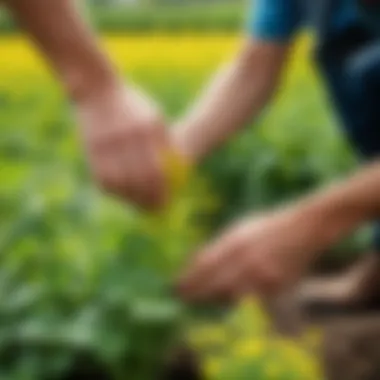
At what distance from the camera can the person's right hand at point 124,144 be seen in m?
0.91

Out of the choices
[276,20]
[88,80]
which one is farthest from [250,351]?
[276,20]

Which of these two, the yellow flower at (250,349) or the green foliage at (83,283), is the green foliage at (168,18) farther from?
the yellow flower at (250,349)

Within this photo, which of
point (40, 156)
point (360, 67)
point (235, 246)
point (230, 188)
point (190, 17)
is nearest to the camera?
point (235, 246)

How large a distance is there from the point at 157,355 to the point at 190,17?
1669 millimetres

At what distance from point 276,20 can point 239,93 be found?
75mm

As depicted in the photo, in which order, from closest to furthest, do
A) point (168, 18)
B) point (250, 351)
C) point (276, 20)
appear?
1. point (250, 351)
2. point (276, 20)
3. point (168, 18)

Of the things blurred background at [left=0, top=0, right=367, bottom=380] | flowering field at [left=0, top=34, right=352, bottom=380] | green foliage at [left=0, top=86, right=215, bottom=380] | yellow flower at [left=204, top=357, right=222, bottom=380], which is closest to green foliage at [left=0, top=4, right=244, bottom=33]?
blurred background at [left=0, top=0, right=367, bottom=380]

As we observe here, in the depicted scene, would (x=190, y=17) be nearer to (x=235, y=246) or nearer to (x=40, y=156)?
(x=40, y=156)

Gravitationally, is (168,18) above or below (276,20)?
above

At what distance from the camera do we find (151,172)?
36.3 inches

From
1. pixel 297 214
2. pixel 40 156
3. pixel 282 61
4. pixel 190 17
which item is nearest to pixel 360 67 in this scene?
pixel 282 61

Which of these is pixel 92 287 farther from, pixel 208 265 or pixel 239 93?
pixel 239 93

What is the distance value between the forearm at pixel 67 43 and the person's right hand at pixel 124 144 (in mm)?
12

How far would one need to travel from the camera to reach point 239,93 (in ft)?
3.61
